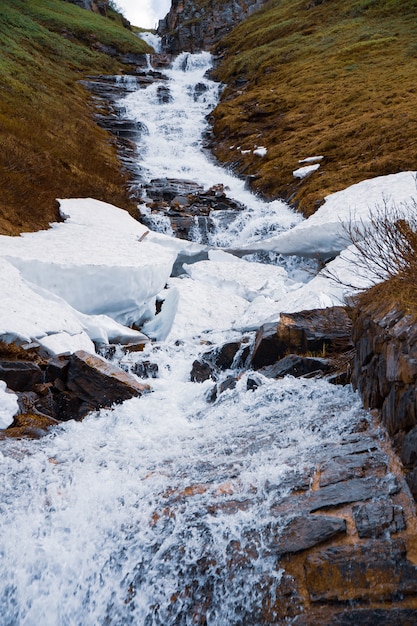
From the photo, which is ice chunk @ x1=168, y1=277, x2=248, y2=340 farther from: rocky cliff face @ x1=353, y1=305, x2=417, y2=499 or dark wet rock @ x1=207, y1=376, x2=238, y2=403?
rocky cliff face @ x1=353, y1=305, x2=417, y2=499

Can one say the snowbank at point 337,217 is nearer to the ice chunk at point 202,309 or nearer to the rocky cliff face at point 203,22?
the ice chunk at point 202,309

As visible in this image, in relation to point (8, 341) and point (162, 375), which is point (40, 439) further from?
point (162, 375)

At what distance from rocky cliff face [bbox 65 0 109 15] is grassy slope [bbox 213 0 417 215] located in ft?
79.9

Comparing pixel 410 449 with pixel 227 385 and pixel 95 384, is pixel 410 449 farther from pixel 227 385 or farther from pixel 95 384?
pixel 95 384

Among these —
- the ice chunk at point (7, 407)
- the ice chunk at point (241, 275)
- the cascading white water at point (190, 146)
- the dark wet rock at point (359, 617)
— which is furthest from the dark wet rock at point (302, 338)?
the cascading white water at point (190, 146)

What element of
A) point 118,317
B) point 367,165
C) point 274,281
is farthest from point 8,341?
point 367,165

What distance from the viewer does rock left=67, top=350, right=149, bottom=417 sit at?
6.71 meters

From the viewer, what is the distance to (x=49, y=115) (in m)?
25.8

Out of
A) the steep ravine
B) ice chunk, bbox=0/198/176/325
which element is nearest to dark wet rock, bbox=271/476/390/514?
ice chunk, bbox=0/198/176/325

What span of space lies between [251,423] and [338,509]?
7.41ft

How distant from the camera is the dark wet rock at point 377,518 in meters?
Answer: 3.07

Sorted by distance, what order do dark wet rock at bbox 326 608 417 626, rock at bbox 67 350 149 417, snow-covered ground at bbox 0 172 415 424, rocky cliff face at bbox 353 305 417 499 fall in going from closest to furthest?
dark wet rock at bbox 326 608 417 626, rocky cliff face at bbox 353 305 417 499, rock at bbox 67 350 149 417, snow-covered ground at bbox 0 172 415 424

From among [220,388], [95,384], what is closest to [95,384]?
[95,384]

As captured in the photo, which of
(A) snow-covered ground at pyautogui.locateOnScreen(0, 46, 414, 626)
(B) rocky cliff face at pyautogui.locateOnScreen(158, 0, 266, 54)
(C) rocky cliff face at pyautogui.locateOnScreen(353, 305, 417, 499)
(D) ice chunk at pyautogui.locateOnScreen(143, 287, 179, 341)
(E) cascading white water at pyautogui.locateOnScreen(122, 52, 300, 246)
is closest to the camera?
(A) snow-covered ground at pyautogui.locateOnScreen(0, 46, 414, 626)
